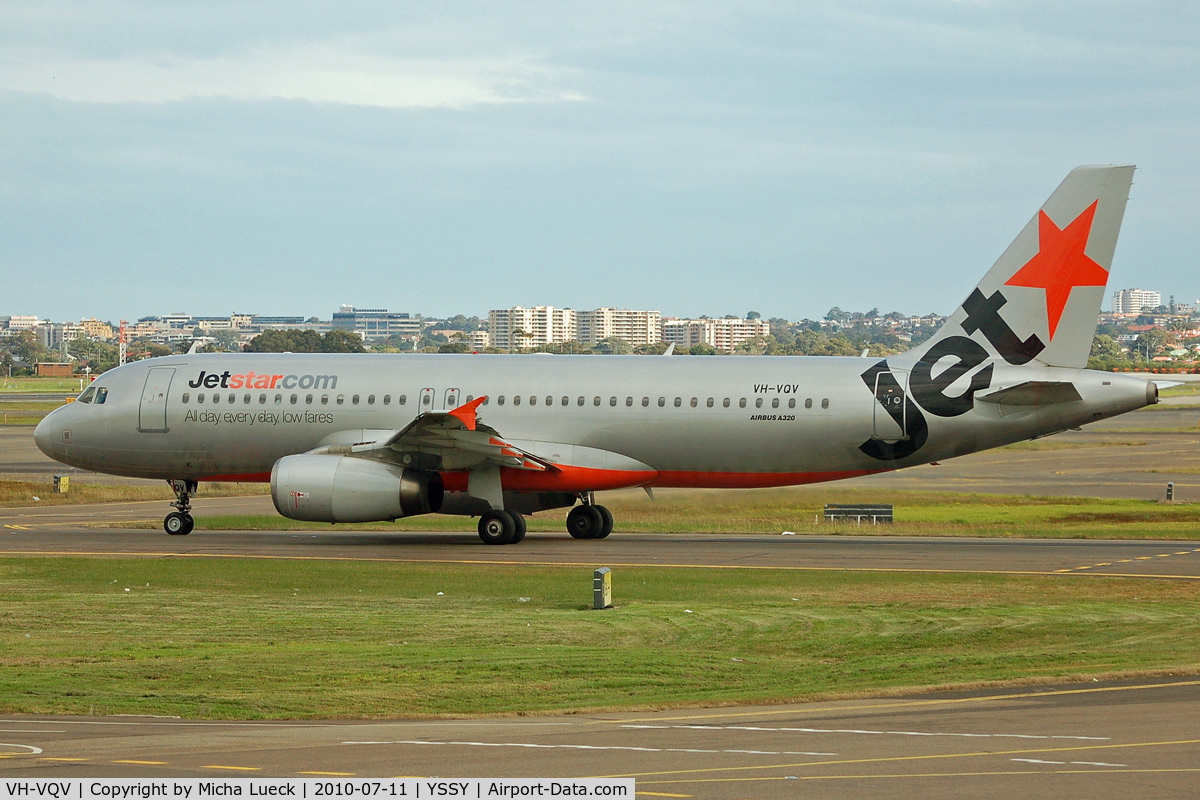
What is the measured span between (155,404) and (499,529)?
1038cm

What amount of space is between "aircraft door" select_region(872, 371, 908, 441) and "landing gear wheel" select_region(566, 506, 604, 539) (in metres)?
7.66

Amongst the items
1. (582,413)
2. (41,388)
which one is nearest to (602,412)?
(582,413)

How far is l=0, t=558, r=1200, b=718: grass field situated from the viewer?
52.0 ft

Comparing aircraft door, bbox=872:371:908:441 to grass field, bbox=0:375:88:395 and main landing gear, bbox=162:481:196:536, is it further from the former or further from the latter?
grass field, bbox=0:375:88:395

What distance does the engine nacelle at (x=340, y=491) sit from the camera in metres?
32.7

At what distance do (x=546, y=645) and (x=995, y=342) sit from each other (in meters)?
18.0

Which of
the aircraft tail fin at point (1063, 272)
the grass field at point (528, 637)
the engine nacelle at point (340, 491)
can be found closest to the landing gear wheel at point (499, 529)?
the engine nacelle at point (340, 491)

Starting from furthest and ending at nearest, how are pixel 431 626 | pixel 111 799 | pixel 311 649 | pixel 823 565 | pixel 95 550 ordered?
pixel 95 550
pixel 823 565
pixel 431 626
pixel 311 649
pixel 111 799

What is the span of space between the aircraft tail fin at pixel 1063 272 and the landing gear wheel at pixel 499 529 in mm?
12487

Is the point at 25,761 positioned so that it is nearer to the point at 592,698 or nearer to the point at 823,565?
the point at 592,698

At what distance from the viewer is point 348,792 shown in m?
10.1

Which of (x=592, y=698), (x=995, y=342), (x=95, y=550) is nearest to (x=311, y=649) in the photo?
(x=592, y=698)

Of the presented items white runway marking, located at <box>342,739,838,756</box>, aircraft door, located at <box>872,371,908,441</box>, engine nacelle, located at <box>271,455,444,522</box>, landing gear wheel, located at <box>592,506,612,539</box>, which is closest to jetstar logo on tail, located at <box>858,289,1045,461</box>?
aircraft door, located at <box>872,371,908,441</box>

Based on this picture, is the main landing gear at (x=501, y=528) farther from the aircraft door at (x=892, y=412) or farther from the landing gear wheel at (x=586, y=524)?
the aircraft door at (x=892, y=412)
